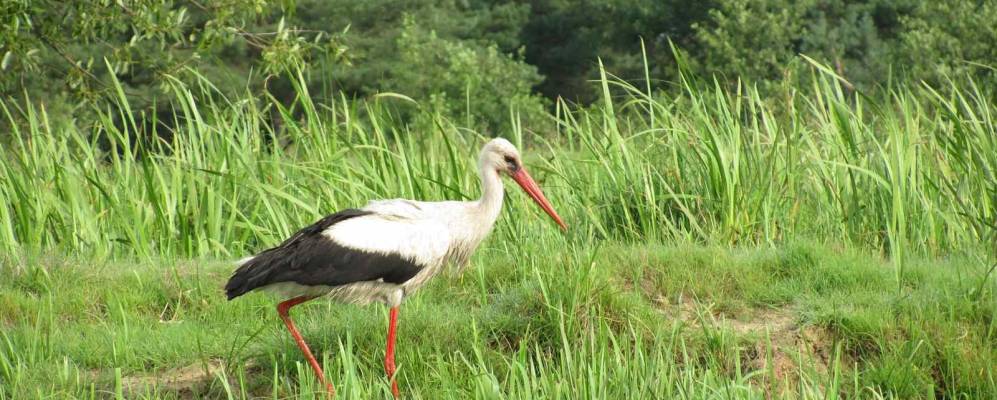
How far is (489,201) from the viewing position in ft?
17.6

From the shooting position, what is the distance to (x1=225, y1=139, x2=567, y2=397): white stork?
193 inches

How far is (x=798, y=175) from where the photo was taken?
6.78m

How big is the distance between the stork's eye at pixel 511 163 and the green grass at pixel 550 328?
437 millimetres

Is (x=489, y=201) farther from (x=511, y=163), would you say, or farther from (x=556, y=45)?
(x=556, y=45)

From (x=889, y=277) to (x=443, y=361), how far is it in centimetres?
217

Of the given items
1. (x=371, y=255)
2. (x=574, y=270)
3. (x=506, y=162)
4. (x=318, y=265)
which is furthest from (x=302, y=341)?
(x=506, y=162)

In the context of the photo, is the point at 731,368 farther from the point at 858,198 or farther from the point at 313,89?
the point at 313,89

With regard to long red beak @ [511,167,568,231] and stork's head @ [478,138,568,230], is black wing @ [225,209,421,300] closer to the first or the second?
stork's head @ [478,138,568,230]

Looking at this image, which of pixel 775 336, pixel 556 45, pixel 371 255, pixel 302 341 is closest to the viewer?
pixel 302 341

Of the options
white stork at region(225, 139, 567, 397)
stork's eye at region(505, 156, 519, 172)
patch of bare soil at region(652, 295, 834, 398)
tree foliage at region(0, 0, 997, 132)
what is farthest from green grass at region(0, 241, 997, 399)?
tree foliage at region(0, 0, 997, 132)

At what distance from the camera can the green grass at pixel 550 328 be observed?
15.8 feet

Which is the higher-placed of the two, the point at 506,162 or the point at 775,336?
the point at 506,162

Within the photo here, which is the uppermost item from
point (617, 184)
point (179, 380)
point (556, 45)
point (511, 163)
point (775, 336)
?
point (511, 163)

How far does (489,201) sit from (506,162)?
31 centimetres
